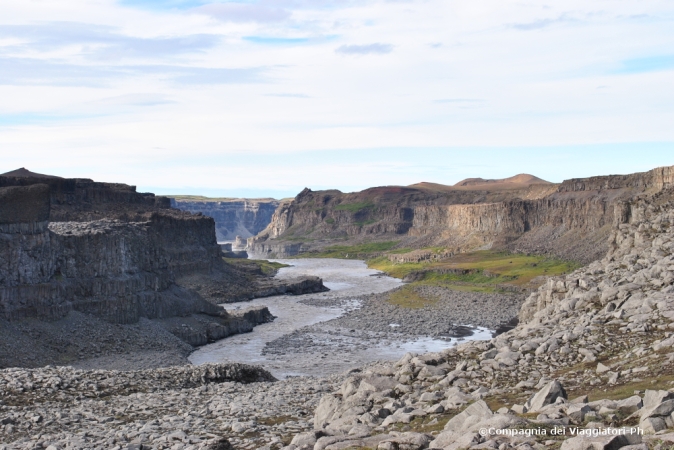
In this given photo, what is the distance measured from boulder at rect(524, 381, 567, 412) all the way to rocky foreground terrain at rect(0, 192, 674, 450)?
0.05 meters

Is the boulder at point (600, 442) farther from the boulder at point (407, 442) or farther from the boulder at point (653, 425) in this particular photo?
the boulder at point (407, 442)

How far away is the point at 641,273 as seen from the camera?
31.2 metres

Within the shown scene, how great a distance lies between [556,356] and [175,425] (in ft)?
42.3

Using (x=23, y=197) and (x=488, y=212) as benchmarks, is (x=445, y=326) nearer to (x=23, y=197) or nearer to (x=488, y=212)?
(x=23, y=197)

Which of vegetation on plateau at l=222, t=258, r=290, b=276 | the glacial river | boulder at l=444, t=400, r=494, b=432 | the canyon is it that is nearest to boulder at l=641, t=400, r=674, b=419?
boulder at l=444, t=400, r=494, b=432

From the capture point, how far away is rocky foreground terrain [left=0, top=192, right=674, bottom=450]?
52.9ft

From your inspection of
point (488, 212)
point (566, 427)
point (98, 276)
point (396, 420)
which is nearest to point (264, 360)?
point (98, 276)

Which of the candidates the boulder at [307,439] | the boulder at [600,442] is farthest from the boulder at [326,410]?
the boulder at [600,442]

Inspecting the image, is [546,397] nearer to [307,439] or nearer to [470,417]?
[470,417]

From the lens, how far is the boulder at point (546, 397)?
718 inches

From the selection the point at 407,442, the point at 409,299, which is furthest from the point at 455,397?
the point at 409,299

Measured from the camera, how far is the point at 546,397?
18344 millimetres

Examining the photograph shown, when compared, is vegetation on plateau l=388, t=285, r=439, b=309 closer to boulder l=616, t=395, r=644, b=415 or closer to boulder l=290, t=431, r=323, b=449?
boulder l=290, t=431, r=323, b=449

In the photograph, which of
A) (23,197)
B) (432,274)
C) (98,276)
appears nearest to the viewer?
(23,197)
